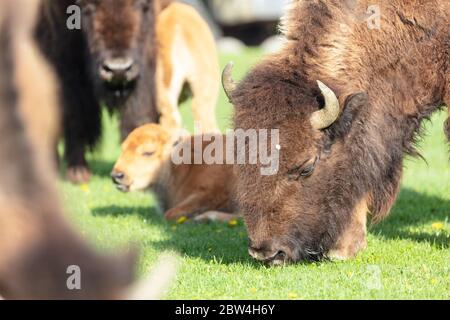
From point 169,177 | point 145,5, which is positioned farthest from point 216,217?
point 145,5

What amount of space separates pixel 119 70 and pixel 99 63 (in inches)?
10.1

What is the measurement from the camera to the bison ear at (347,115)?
6.15 meters

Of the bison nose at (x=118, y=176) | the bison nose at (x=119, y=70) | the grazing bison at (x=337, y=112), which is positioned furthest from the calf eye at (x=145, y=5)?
the grazing bison at (x=337, y=112)

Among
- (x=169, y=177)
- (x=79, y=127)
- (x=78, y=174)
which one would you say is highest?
(x=169, y=177)

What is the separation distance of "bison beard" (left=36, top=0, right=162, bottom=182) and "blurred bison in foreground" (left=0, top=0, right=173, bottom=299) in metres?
8.82

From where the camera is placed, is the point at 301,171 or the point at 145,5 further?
A: the point at 145,5

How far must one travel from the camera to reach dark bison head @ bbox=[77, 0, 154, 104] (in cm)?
1020

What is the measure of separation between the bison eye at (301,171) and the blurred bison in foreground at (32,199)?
173 inches

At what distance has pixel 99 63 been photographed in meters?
10.3

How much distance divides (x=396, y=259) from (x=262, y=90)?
1701mm

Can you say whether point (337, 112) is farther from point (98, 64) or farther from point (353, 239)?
point (98, 64)

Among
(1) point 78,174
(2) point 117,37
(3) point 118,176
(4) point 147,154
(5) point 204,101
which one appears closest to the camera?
(3) point 118,176

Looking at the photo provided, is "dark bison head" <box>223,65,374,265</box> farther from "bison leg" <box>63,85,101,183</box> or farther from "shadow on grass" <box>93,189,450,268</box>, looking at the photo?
"bison leg" <box>63,85,101,183</box>

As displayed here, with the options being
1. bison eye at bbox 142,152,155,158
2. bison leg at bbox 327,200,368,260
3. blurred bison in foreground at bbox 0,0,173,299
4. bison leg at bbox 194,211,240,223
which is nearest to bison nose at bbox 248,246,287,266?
bison leg at bbox 327,200,368,260
